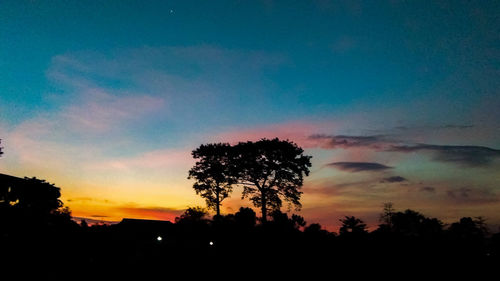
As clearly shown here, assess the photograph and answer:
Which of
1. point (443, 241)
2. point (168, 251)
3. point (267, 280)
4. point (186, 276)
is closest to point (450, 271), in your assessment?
point (443, 241)

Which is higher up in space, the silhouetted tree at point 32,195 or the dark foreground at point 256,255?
the silhouetted tree at point 32,195

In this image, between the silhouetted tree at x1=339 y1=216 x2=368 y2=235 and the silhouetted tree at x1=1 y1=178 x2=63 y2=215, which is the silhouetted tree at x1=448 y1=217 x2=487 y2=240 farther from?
the silhouetted tree at x1=1 y1=178 x2=63 y2=215

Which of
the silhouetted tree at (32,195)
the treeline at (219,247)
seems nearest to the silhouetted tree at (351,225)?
the treeline at (219,247)

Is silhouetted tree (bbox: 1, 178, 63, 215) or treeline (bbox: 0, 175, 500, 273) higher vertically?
silhouetted tree (bbox: 1, 178, 63, 215)

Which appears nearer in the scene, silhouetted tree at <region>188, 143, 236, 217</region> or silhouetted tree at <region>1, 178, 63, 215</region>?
silhouetted tree at <region>1, 178, 63, 215</region>

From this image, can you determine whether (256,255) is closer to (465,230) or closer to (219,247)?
(219,247)

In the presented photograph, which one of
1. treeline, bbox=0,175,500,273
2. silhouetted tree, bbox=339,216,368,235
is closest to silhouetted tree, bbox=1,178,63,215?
treeline, bbox=0,175,500,273

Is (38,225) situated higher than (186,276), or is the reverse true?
(38,225)

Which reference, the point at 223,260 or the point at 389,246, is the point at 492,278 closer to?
the point at 389,246

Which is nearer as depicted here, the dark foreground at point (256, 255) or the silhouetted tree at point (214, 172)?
the dark foreground at point (256, 255)

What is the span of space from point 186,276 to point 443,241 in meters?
14.9

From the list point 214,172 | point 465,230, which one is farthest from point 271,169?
point 465,230

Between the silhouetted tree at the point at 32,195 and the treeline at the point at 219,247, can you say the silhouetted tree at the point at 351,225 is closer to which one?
the treeline at the point at 219,247

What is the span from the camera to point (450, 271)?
17734 mm
